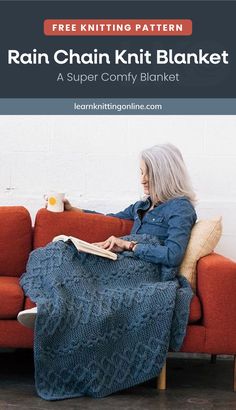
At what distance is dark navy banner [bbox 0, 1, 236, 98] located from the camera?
13.2 feet

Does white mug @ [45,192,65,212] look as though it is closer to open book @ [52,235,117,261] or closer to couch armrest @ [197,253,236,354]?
open book @ [52,235,117,261]

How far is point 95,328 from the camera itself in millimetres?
2992

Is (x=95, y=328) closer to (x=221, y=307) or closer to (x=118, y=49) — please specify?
(x=221, y=307)

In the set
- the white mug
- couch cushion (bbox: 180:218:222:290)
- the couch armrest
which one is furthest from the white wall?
the couch armrest

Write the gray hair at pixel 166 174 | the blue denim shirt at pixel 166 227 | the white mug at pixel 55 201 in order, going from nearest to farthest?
the blue denim shirt at pixel 166 227
the gray hair at pixel 166 174
the white mug at pixel 55 201

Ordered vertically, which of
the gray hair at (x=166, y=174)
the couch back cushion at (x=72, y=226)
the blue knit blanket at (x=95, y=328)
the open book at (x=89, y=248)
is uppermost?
the gray hair at (x=166, y=174)

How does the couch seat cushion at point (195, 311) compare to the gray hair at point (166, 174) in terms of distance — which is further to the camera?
the gray hair at point (166, 174)

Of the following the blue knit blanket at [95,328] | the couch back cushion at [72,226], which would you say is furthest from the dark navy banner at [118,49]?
the blue knit blanket at [95,328]

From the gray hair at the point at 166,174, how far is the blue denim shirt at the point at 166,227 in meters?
0.05

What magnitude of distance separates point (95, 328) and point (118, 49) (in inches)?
67.1

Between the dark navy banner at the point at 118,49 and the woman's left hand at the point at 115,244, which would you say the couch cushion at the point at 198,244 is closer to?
the woman's left hand at the point at 115,244

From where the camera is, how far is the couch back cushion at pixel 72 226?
370 centimetres

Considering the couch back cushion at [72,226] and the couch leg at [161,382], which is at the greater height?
the couch back cushion at [72,226]

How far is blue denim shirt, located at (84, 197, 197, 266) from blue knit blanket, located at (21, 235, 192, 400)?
15 centimetres
